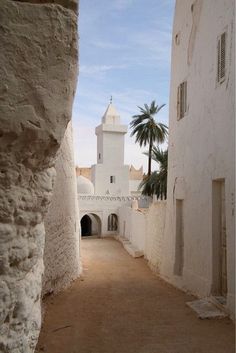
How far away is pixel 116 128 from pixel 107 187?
232 inches

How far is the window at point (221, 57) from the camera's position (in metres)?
8.34

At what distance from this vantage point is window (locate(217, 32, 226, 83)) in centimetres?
834

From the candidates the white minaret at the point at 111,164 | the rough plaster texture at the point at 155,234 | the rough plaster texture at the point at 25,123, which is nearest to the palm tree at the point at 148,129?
the white minaret at the point at 111,164

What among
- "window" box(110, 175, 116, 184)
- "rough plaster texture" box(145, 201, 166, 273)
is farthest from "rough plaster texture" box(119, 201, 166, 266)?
"window" box(110, 175, 116, 184)

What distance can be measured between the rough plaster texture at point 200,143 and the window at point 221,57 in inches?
6.1

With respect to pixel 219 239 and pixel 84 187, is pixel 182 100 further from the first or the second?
pixel 84 187

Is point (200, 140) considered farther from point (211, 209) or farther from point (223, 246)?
point (223, 246)

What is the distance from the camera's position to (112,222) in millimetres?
31109

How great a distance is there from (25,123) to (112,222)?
29.0 m

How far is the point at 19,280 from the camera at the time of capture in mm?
2559

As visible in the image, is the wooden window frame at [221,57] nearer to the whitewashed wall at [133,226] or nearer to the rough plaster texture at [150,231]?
the rough plaster texture at [150,231]

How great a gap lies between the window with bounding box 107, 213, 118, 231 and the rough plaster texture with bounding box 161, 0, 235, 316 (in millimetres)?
18042

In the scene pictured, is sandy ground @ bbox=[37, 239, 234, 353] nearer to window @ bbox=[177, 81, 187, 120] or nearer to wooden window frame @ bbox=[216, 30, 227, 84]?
wooden window frame @ bbox=[216, 30, 227, 84]

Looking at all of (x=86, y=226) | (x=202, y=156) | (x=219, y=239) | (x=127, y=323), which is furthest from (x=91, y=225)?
(x=127, y=323)
